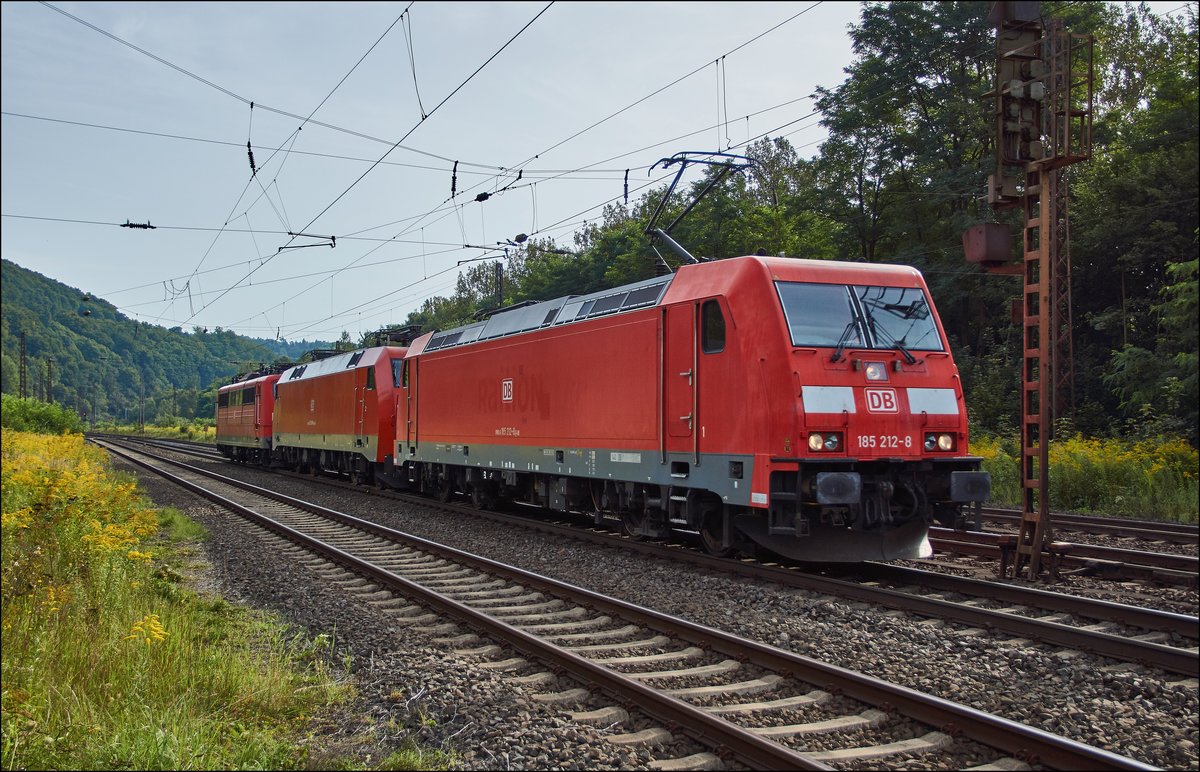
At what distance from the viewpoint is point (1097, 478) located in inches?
472

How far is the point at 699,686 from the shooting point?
6.08m

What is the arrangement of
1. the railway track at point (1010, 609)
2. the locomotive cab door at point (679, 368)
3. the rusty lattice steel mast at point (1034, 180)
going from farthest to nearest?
the locomotive cab door at point (679, 368)
the rusty lattice steel mast at point (1034, 180)
the railway track at point (1010, 609)

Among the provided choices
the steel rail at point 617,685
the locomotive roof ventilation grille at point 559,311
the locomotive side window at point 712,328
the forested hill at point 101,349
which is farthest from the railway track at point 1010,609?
the forested hill at point 101,349

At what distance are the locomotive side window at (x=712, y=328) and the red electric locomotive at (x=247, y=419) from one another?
27.5m

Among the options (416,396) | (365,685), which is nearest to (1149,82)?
(365,685)

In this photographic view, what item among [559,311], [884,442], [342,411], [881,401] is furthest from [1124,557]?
[342,411]

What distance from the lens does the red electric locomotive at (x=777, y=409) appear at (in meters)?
9.30

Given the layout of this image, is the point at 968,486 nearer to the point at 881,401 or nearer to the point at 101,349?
the point at 881,401

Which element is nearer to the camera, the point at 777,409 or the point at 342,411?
the point at 777,409

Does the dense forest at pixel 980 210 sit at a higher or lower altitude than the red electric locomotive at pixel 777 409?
higher

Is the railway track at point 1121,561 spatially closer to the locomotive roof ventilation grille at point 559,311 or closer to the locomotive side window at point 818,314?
the locomotive side window at point 818,314

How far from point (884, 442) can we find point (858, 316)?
1.49 metres

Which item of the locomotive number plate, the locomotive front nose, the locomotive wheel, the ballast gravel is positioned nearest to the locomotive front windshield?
the locomotive number plate

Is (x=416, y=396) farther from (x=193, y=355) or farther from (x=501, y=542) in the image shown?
(x=193, y=355)
